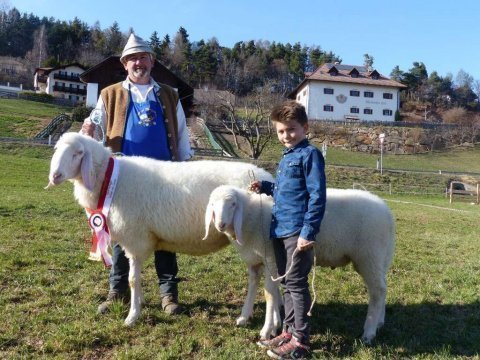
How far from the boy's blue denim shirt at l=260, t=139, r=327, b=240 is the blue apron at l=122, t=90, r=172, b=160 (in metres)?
1.69

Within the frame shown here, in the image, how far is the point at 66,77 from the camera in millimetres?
75500

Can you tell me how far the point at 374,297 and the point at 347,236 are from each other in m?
0.64

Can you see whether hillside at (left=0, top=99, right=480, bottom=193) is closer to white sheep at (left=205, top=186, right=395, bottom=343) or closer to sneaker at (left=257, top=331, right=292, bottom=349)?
white sheep at (left=205, top=186, right=395, bottom=343)

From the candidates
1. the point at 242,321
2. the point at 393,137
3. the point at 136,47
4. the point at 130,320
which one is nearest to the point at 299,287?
the point at 242,321

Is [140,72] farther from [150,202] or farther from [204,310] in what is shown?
[204,310]

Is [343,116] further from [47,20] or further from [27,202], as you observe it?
[47,20]

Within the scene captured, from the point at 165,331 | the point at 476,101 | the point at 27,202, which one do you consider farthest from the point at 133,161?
the point at 476,101

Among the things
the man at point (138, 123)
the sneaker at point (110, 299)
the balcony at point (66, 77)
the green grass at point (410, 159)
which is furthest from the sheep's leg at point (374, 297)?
the balcony at point (66, 77)

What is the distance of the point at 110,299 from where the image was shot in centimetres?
480

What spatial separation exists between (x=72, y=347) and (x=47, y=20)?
145 m

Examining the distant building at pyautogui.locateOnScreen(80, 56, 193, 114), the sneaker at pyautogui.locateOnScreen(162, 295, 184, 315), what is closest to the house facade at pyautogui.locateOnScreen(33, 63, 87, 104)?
the distant building at pyautogui.locateOnScreen(80, 56, 193, 114)

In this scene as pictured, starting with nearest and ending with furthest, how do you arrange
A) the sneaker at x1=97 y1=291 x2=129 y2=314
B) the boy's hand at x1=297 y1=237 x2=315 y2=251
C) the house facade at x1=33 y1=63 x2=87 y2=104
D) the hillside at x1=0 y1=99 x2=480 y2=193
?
the boy's hand at x1=297 y1=237 x2=315 y2=251 < the sneaker at x1=97 y1=291 x2=129 y2=314 < the hillside at x1=0 y1=99 x2=480 y2=193 < the house facade at x1=33 y1=63 x2=87 y2=104

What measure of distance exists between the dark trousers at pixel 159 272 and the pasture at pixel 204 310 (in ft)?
0.76

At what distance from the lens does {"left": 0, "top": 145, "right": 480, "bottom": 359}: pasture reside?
12.4 feet
